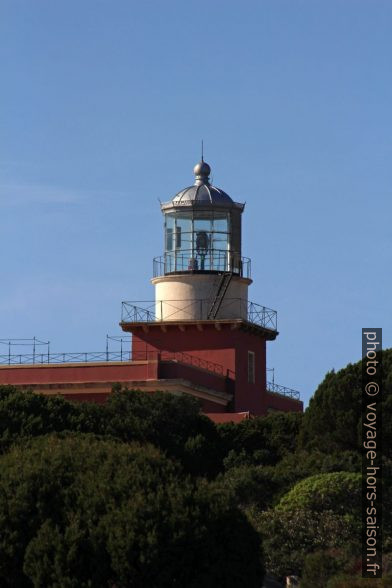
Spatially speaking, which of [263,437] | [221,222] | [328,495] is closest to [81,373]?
[263,437]

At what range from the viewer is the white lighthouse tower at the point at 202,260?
168 feet

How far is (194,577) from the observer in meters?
27.5

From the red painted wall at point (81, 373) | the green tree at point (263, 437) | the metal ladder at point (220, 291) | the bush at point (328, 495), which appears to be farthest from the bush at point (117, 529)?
the metal ladder at point (220, 291)

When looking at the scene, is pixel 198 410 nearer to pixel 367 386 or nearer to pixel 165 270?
pixel 367 386

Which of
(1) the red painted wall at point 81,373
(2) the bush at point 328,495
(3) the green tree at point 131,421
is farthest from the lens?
(1) the red painted wall at point 81,373

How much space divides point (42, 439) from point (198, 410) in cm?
1144

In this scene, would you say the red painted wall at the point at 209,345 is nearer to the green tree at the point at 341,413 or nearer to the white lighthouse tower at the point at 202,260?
the white lighthouse tower at the point at 202,260

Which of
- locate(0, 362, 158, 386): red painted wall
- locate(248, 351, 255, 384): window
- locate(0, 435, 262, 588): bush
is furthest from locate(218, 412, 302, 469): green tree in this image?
locate(0, 435, 262, 588): bush

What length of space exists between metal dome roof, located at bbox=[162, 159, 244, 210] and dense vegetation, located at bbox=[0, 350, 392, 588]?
10.6m

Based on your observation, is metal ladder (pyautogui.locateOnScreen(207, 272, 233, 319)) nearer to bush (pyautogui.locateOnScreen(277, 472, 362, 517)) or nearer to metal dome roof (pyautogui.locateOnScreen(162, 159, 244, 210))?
metal dome roof (pyautogui.locateOnScreen(162, 159, 244, 210))

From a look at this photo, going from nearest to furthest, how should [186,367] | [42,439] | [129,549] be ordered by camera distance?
[129,549] → [42,439] → [186,367]

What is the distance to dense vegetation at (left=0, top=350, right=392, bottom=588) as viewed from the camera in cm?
2748

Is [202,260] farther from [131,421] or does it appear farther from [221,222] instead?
[131,421]

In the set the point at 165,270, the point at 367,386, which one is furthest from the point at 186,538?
the point at 165,270
